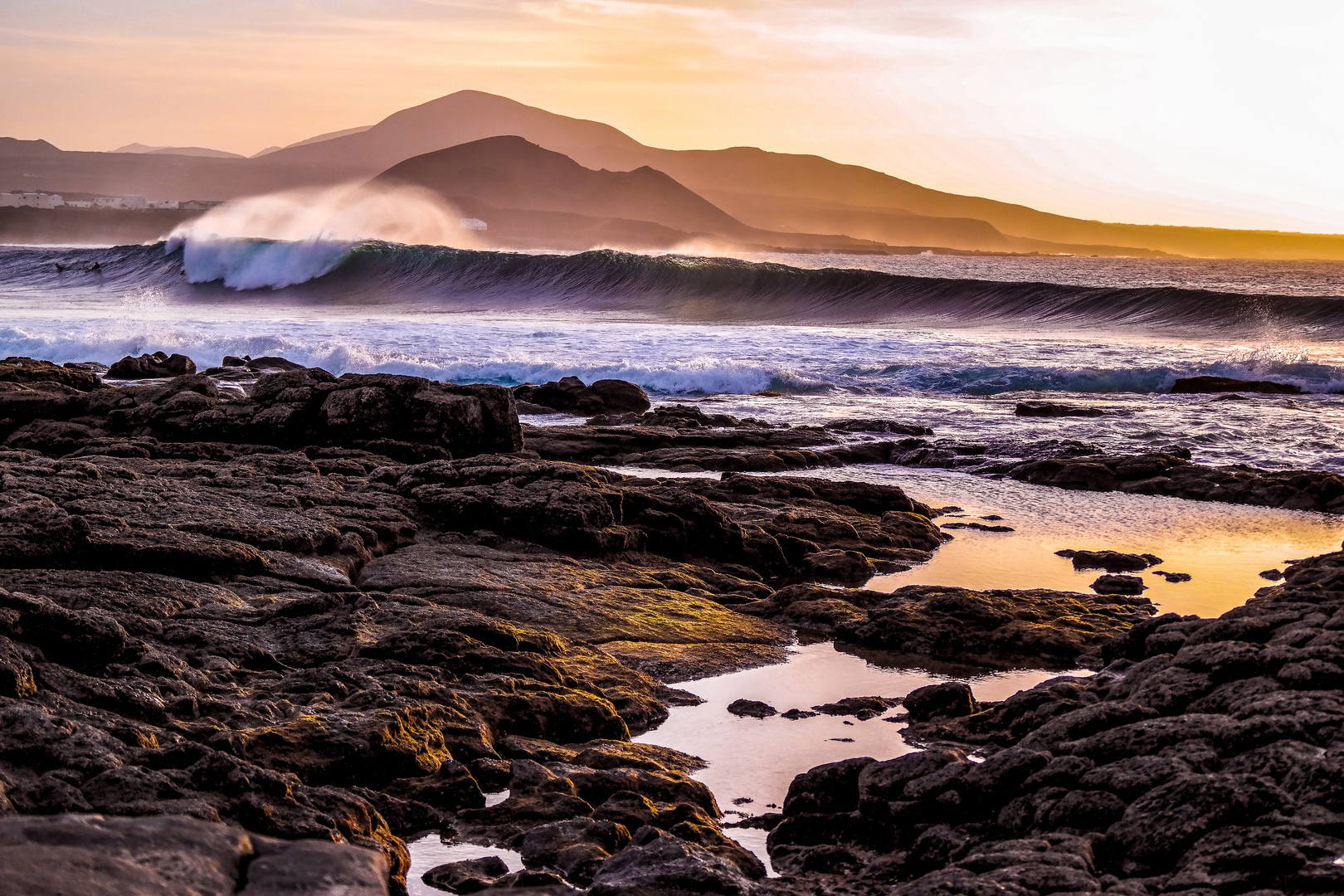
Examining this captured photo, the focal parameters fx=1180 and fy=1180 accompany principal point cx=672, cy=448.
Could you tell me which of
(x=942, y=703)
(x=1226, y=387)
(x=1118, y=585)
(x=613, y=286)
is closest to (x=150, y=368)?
(x=1118, y=585)

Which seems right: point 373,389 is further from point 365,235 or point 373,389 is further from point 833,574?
point 365,235

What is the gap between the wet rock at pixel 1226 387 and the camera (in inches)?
720

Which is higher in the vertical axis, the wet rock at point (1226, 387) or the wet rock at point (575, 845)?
the wet rock at point (1226, 387)

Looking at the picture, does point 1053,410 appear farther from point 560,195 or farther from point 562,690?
point 560,195

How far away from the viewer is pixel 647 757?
165 inches

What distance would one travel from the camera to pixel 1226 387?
18562 mm

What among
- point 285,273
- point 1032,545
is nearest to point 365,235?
point 285,273

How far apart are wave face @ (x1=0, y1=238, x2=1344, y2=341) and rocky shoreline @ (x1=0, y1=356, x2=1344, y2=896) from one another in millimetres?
24507

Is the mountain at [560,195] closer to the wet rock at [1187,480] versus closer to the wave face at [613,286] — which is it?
the wave face at [613,286]

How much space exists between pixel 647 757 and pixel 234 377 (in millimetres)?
14869

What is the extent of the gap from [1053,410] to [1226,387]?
460 centimetres

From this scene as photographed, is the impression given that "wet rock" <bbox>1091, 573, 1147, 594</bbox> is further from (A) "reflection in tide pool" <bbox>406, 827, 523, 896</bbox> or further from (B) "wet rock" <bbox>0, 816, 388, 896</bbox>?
(B) "wet rock" <bbox>0, 816, 388, 896</bbox>

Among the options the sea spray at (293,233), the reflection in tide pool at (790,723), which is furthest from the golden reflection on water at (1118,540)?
the sea spray at (293,233)

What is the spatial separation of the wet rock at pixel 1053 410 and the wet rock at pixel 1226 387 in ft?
11.4
